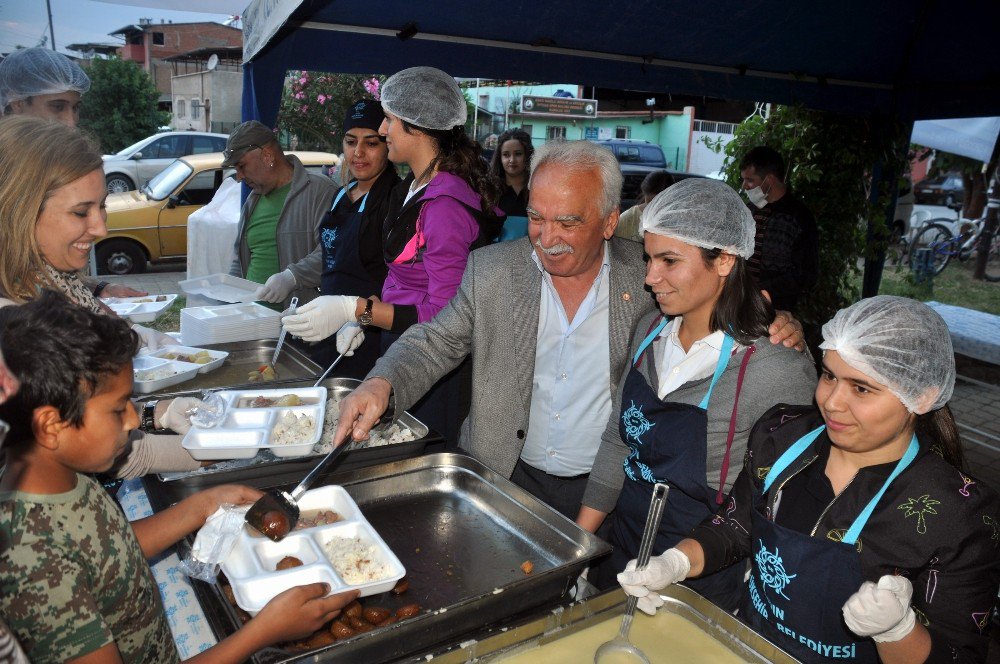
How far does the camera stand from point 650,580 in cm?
133

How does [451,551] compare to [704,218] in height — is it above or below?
below

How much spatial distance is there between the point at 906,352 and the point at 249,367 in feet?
7.95

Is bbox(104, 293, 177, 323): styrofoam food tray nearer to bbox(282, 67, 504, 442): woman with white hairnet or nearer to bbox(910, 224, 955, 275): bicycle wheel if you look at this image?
bbox(282, 67, 504, 442): woman with white hairnet

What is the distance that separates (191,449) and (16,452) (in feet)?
2.68

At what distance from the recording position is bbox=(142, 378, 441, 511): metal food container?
5.67 ft

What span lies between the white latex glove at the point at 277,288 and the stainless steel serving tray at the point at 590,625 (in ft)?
8.62

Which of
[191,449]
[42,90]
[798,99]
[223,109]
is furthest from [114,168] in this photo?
[223,109]

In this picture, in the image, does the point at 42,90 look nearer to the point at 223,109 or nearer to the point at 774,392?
the point at 774,392

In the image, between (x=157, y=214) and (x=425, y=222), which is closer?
(x=425, y=222)

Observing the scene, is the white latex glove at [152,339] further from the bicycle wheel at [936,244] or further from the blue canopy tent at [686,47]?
the bicycle wheel at [936,244]

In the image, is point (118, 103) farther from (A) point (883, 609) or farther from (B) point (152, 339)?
(A) point (883, 609)

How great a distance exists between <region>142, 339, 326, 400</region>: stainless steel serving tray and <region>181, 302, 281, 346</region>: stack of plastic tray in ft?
0.15

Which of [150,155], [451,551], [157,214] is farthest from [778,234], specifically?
[150,155]

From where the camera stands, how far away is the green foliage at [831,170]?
5.13m
